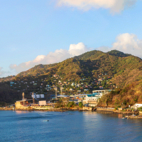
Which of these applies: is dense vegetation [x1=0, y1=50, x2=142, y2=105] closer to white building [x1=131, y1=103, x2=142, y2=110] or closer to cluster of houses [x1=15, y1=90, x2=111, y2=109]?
cluster of houses [x1=15, y1=90, x2=111, y2=109]

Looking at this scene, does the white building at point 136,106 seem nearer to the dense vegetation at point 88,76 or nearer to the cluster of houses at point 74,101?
the cluster of houses at point 74,101

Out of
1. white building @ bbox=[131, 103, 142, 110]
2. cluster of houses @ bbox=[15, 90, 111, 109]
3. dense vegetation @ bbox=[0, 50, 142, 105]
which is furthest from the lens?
dense vegetation @ bbox=[0, 50, 142, 105]

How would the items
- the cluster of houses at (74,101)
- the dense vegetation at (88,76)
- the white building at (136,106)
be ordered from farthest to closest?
the dense vegetation at (88,76), the cluster of houses at (74,101), the white building at (136,106)

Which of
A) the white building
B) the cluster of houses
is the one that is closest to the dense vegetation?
the cluster of houses

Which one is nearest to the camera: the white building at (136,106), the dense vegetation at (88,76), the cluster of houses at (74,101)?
the white building at (136,106)

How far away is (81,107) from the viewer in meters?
87.1

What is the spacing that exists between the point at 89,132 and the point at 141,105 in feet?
102

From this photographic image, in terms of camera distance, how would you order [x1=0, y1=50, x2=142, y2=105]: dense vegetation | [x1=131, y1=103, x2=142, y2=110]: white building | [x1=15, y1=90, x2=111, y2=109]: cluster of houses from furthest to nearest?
1. [x1=0, y1=50, x2=142, y2=105]: dense vegetation
2. [x1=15, y1=90, x2=111, y2=109]: cluster of houses
3. [x1=131, y1=103, x2=142, y2=110]: white building

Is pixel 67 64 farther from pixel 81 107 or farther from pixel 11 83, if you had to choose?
pixel 81 107

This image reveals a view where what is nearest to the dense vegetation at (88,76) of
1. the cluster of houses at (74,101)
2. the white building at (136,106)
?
the cluster of houses at (74,101)

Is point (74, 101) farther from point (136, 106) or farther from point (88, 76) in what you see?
point (88, 76)

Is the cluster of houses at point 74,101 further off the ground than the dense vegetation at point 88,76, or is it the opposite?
the dense vegetation at point 88,76

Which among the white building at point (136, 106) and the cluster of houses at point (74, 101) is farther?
the cluster of houses at point (74, 101)

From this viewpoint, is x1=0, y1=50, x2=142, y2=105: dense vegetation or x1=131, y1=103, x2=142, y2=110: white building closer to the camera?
x1=131, y1=103, x2=142, y2=110: white building
